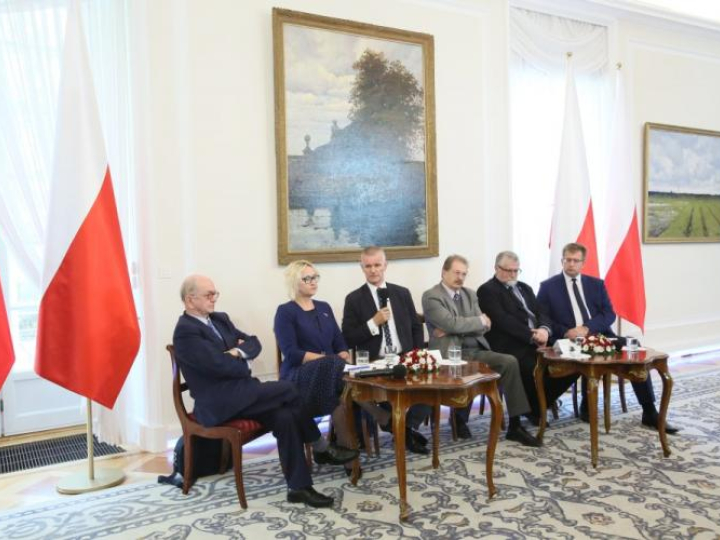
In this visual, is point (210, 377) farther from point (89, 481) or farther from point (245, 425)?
point (89, 481)

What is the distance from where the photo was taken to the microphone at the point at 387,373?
11.4 feet

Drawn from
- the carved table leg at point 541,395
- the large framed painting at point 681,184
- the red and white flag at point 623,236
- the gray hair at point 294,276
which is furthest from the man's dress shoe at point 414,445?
the large framed painting at point 681,184

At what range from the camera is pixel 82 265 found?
12.3 ft

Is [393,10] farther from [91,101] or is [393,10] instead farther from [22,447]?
[22,447]

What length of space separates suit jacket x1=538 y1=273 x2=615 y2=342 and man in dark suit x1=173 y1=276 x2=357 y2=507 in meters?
2.42

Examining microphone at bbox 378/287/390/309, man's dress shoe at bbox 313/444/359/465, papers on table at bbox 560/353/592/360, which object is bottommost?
man's dress shoe at bbox 313/444/359/465

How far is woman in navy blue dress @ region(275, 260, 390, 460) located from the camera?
3.79 meters

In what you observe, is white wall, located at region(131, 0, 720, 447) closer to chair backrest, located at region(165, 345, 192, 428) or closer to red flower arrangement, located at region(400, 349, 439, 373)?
chair backrest, located at region(165, 345, 192, 428)

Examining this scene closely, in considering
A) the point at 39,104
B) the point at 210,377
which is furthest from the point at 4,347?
the point at 39,104

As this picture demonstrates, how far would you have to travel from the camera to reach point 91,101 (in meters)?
3.84

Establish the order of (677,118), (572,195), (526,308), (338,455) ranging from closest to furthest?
(338,455)
(526,308)
(572,195)
(677,118)

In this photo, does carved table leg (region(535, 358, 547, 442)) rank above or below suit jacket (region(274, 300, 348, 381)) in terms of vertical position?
below

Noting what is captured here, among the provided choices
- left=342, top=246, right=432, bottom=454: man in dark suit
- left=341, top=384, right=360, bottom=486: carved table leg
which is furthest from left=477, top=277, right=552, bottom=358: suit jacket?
left=341, top=384, right=360, bottom=486: carved table leg

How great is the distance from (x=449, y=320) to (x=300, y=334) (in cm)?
112
